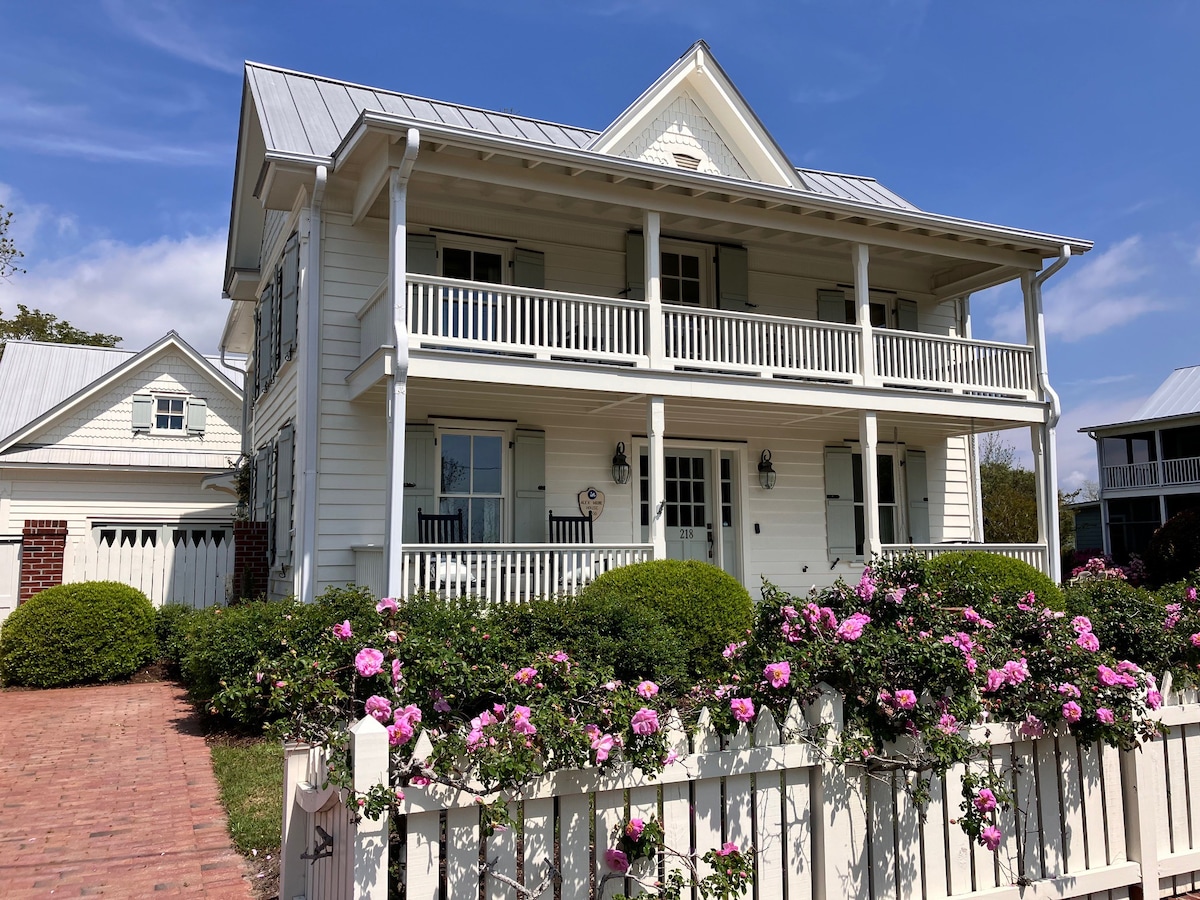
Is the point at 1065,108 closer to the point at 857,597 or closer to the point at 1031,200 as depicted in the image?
the point at 1031,200

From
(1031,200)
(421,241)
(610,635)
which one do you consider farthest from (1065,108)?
(610,635)

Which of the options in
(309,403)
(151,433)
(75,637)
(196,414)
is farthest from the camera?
(196,414)

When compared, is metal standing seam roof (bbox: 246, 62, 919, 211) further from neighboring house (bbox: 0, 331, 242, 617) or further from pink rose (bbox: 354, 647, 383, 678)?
pink rose (bbox: 354, 647, 383, 678)

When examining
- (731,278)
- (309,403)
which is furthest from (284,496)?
(731,278)

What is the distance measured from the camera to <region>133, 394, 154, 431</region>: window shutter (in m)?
22.0

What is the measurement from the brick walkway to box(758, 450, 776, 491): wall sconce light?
8450 mm

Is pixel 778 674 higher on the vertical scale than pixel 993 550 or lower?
lower

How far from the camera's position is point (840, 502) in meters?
13.8

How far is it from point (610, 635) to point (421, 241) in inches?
247

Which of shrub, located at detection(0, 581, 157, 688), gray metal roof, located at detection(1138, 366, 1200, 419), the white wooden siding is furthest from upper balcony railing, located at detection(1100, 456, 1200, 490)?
shrub, located at detection(0, 581, 157, 688)

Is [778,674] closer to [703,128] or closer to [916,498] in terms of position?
[703,128]

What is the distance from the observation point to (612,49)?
42.1 ft

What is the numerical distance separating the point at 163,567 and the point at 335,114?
6.98 meters

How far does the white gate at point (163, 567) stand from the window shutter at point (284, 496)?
152 cm
